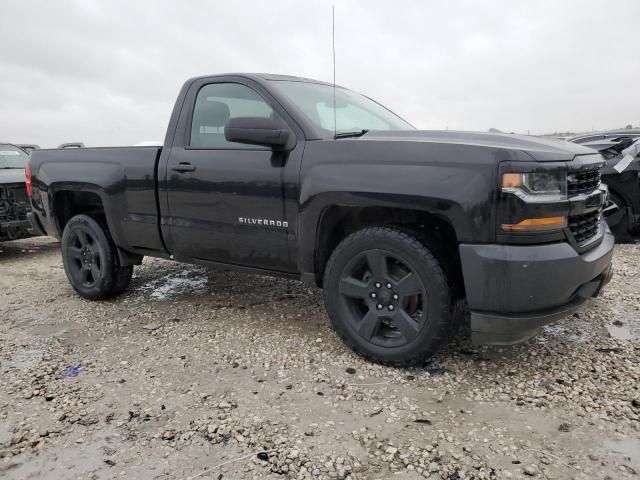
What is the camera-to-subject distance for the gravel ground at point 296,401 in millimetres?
2164

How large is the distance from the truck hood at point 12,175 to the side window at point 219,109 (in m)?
4.46

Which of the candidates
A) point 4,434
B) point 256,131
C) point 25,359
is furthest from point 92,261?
point 256,131

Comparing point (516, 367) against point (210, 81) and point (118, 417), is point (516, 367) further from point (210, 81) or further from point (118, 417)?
point (210, 81)

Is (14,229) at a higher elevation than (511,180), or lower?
lower

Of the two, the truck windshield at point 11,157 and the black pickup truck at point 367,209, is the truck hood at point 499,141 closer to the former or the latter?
the black pickup truck at point 367,209

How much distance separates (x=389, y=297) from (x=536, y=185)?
1.03 metres

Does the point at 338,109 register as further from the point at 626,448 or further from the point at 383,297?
the point at 626,448

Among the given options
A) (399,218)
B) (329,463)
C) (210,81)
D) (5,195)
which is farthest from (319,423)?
(5,195)

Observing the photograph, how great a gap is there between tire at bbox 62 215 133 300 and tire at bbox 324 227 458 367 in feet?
7.73

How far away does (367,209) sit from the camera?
315cm

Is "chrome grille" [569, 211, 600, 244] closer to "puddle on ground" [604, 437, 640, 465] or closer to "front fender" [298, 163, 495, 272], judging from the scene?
"front fender" [298, 163, 495, 272]

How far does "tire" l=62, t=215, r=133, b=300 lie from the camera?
4.48 metres

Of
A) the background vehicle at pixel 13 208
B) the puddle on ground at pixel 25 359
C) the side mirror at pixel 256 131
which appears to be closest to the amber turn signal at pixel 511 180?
the side mirror at pixel 256 131

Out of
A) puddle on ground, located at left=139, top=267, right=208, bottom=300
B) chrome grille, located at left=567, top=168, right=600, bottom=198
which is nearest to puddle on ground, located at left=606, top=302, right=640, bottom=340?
chrome grille, located at left=567, top=168, right=600, bottom=198
